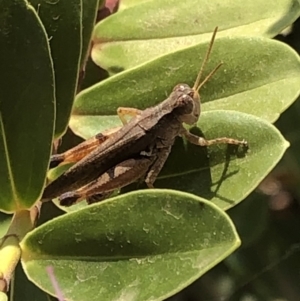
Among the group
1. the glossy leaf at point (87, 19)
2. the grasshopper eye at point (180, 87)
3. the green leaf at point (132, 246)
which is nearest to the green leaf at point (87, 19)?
the glossy leaf at point (87, 19)

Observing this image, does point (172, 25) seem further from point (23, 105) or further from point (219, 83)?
point (23, 105)

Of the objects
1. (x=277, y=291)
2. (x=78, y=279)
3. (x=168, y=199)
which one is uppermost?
(x=168, y=199)

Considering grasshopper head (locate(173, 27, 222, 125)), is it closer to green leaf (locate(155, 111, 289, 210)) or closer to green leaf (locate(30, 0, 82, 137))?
green leaf (locate(155, 111, 289, 210))

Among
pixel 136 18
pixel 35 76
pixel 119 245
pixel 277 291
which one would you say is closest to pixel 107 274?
pixel 119 245

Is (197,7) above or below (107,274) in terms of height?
above

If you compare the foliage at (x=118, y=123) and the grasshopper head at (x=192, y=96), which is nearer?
the foliage at (x=118, y=123)

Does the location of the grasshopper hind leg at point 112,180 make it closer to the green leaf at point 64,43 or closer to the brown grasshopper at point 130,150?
the brown grasshopper at point 130,150

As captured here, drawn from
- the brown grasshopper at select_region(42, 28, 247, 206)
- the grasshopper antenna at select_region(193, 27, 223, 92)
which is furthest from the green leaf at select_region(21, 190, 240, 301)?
the grasshopper antenna at select_region(193, 27, 223, 92)

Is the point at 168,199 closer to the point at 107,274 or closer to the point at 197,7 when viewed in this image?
the point at 107,274
